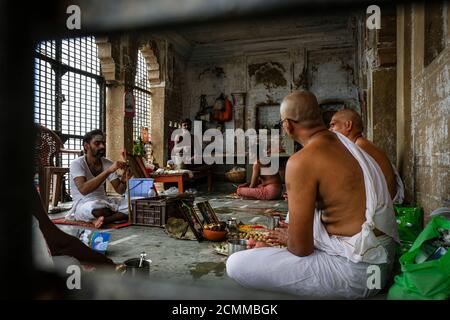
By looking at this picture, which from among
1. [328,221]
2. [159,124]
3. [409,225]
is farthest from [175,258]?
[159,124]

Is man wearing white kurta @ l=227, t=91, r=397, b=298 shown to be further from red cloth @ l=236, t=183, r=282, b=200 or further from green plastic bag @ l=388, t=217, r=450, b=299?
red cloth @ l=236, t=183, r=282, b=200

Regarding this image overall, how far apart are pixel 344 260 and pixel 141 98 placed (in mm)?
10546

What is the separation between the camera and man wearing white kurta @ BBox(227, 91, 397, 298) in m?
2.04

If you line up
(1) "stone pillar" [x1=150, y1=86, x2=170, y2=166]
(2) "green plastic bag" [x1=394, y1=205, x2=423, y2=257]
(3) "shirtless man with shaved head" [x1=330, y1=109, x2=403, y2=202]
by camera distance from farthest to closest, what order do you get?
1. (1) "stone pillar" [x1=150, y1=86, x2=170, y2=166]
2. (3) "shirtless man with shaved head" [x1=330, y1=109, x2=403, y2=202]
3. (2) "green plastic bag" [x1=394, y1=205, x2=423, y2=257]

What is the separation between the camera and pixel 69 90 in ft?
26.9

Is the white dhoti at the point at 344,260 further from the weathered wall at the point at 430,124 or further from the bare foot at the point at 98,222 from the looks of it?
the bare foot at the point at 98,222

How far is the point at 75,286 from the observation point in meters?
1.63

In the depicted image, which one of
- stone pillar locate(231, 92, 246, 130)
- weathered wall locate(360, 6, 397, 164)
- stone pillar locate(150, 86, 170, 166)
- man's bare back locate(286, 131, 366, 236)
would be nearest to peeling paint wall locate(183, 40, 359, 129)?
stone pillar locate(231, 92, 246, 130)

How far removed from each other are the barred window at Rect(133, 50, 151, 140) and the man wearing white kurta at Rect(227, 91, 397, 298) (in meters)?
9.65

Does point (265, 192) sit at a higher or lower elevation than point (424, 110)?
lower

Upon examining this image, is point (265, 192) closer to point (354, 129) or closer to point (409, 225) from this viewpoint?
point (354, 129)

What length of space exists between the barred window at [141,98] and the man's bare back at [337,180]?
973 centimetres

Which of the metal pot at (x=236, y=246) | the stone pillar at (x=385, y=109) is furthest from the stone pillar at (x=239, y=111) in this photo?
the metal pot at (x=236, y=246)

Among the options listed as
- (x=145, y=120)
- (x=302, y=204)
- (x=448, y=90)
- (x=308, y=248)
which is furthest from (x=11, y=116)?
(x=145, y=120)
